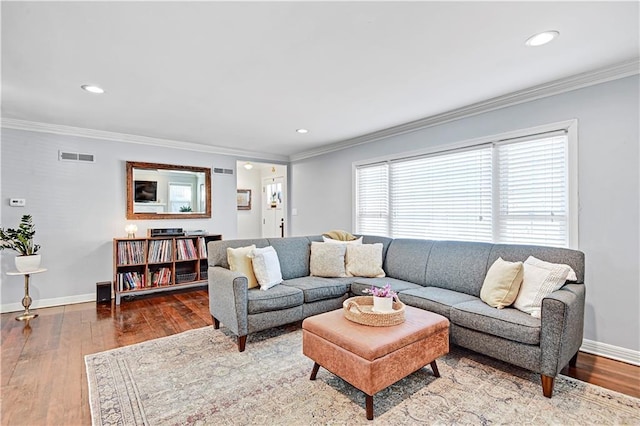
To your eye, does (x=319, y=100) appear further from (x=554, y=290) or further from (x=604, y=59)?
(x=554, y=290)

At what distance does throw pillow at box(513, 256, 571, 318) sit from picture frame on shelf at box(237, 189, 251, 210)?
6.72 meters

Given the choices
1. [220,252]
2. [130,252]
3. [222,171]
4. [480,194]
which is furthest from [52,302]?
[480,194]

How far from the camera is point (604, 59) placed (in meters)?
2.41

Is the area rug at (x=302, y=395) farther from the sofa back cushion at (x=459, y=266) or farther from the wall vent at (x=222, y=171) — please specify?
the wall vent at (x=222, y=171)

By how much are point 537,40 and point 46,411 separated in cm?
396

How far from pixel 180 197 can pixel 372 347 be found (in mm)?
4285

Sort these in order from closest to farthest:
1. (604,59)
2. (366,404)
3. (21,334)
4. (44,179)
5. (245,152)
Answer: (366,404)
(604,59)
(21,334)
(44,179)
(245,152)

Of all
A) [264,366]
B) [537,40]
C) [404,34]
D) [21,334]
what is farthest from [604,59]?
[21,334]

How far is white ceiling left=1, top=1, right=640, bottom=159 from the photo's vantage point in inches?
71.2

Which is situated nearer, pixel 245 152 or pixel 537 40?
pixel 537 40

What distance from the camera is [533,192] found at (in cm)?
305

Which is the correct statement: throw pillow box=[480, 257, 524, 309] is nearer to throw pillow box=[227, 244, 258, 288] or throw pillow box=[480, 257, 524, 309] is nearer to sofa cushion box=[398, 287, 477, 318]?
sofa cushion box=[398, 287, 477, 318]

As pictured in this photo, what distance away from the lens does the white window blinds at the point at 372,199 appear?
461cm

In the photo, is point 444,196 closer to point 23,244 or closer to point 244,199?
point 23,244
